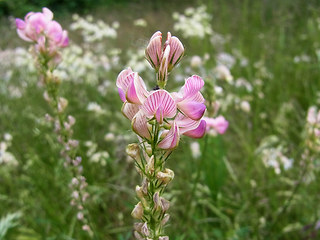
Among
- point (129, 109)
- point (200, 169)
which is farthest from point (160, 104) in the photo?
point (200, 169)

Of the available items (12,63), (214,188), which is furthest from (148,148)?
(12,63)

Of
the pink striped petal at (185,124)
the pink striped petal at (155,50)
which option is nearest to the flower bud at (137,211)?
the pink striped petal at (185,124)

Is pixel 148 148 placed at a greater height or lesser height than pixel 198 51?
lesser

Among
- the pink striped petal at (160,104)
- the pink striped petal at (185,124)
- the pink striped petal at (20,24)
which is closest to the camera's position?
the pink striped petal at (160,104)

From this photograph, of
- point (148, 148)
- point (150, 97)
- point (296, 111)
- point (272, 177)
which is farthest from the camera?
point (296, 111)

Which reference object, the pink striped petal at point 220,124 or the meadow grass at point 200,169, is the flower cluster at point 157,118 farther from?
the pink striped petal at point 220,124

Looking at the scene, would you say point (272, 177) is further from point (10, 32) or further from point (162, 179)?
point (10, 32)
